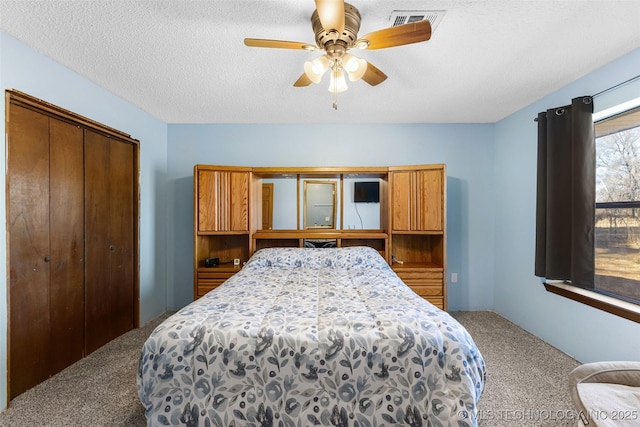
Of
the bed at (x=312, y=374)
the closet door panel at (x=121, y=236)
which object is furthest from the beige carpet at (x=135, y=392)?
the bed at (x=312, y=374)

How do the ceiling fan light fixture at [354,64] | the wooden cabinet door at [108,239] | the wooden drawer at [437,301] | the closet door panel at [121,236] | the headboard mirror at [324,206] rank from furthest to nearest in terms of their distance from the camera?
1. the headboard mirror at [324,206]
2. the wooden drawer at [437,301]
3. the closet door panel at [121,236]
4. the wooden cabinet door at [108,239]
5. the ceiling fan light fixture at [354,64]

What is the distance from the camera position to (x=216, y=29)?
1668 millimetres

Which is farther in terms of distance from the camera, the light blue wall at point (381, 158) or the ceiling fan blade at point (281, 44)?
the light blue wall at point (381, 158)

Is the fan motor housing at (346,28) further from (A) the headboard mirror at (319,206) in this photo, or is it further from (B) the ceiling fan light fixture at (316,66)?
(A) the headboard mirror at (319,206)

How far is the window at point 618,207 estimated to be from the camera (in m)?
1.98

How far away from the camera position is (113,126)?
2.61 m

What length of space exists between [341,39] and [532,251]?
2695 millimetres

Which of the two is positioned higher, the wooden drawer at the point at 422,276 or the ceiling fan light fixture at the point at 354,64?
the ceiling fan light fixture at the point at 354,64

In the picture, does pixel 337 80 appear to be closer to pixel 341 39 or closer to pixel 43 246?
pixel 341 39

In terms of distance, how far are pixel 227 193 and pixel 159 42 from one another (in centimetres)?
151

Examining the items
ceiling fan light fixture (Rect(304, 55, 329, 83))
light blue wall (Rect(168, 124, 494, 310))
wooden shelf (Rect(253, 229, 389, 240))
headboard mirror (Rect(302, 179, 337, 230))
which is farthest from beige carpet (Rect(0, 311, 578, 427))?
Answer: ceiling fan light fixture (Rect(304, 55, 329, 83))

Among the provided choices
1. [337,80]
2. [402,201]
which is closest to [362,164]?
[402,201]

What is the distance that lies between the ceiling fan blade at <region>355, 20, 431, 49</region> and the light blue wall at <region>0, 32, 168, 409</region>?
2180mm

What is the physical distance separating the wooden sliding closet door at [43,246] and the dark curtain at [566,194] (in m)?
3.91
